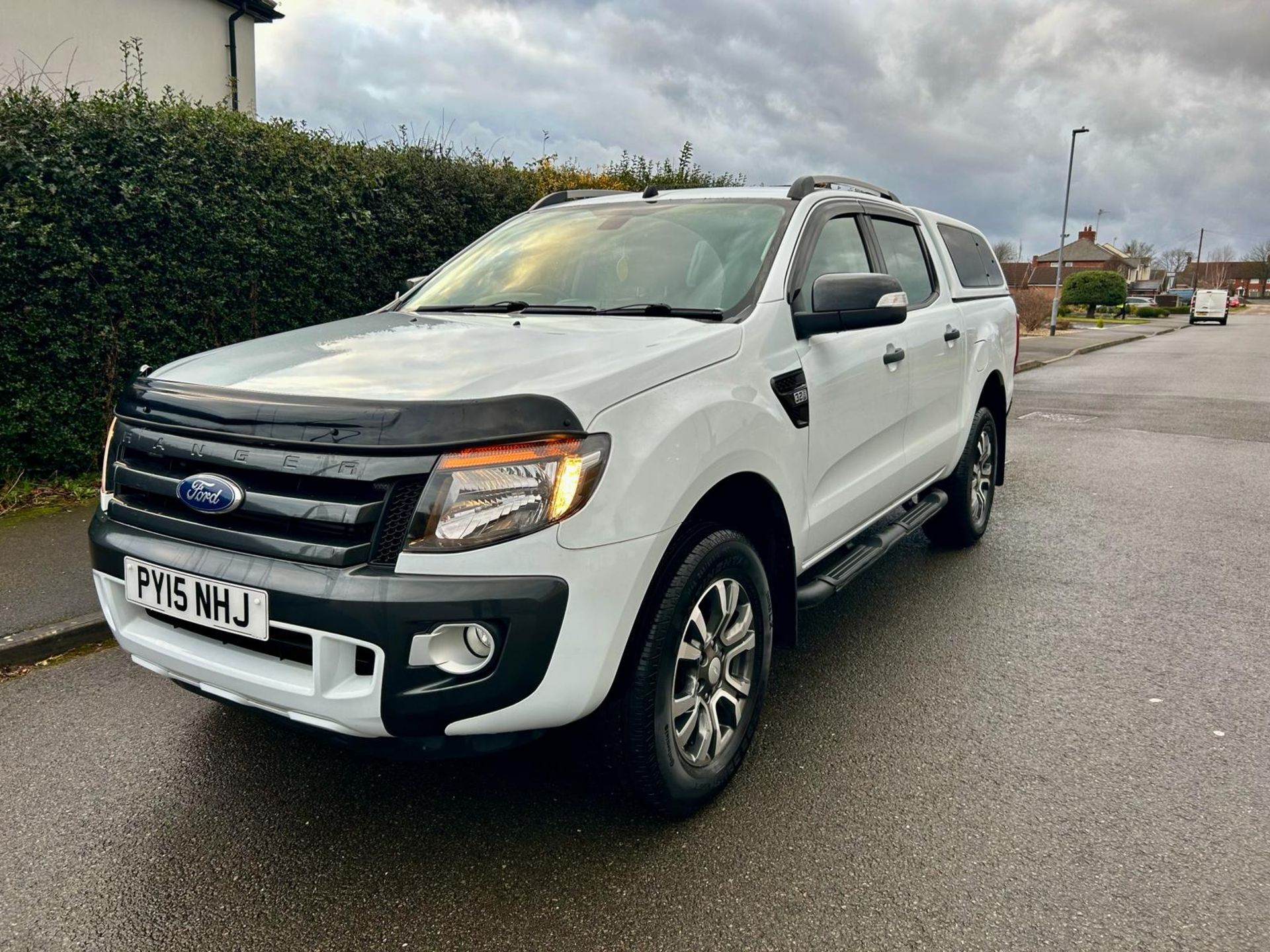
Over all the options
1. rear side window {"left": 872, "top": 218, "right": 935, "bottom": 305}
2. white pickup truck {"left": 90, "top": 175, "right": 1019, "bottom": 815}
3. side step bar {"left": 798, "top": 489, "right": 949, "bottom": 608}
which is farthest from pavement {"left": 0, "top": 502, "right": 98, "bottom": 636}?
rear side window {"left": 872, "top": 218, "right": 935, "bottom": 305}

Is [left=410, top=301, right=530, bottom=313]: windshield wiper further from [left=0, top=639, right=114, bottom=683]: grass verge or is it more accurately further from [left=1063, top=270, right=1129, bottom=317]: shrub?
[left=1063, top=270, right=1129, bottom=317]: shrub

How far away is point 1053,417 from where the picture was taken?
37.9 ft

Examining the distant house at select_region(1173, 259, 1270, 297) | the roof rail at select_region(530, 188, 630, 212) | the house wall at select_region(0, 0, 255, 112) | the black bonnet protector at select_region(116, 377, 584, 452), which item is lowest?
the black bonnet protector at select_region(116, 377, 584, 452)

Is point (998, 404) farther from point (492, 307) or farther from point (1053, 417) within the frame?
point (1053, 417)

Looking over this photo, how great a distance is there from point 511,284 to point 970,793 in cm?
246

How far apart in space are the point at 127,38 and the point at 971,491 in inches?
540

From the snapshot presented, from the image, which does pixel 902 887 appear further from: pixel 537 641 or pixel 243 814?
pixel 243 814

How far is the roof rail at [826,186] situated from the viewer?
3.62 meters

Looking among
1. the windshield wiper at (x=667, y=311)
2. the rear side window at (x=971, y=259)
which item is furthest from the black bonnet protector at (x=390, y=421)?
the rear side window at (x=971, y=259)

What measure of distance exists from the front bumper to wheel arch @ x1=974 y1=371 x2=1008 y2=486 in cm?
400

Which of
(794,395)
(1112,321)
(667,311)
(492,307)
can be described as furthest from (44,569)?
(1112,321)

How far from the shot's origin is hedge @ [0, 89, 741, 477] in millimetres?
5438

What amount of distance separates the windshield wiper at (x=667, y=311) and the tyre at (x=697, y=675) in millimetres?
758

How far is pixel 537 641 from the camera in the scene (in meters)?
2.08
